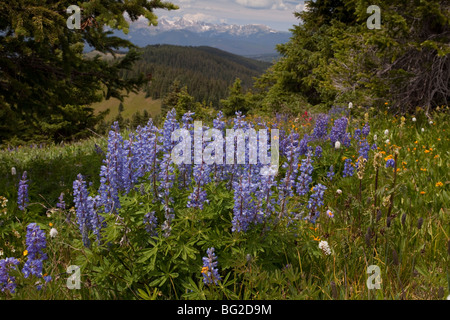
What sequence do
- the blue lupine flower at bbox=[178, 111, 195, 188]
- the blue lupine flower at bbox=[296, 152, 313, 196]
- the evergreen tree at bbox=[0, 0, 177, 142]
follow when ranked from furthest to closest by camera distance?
the evergreen tree at bbox=[0, 0, 177, 142] → the blue lupine flower at bbox=[296, 152, 313, 196] → the blue lupine flower at bbox=[178, 111, 195, 188]

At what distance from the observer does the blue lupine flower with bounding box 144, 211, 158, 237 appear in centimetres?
257

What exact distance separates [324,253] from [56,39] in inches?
189

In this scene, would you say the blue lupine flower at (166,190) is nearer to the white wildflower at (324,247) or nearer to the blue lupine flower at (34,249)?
the blue lupine flower at (34,249)

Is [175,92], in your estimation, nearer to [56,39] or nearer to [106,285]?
[56,39]

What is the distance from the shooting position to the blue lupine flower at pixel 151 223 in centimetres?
257

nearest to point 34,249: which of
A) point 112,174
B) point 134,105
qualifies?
point 112,174

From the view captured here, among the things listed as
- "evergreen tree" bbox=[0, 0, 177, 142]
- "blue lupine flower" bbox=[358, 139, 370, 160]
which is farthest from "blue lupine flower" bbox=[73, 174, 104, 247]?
"blue lupine flower" bbox=[358, 139, 370, 160]

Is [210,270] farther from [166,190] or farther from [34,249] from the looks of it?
[34,249]

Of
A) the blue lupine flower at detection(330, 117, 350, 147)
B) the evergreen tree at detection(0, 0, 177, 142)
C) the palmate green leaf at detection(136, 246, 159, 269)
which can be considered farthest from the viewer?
the blue lupine flower at detection(330, 117, 350, 147)

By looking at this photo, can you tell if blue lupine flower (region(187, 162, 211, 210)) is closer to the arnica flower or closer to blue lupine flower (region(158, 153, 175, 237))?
blue lupine flower (region(158, 153, 175, 237))

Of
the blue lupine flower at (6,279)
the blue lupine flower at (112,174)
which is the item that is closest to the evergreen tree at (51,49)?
the blue lupine flower at (112,174)

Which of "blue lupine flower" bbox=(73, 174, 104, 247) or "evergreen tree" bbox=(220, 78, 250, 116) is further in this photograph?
"evergreen tree" bbox=(220, 78, 250, 116)

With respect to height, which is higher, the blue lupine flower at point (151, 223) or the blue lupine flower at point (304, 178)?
the blue lupine flower at point (304, 178)

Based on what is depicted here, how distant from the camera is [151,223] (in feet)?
8.48
